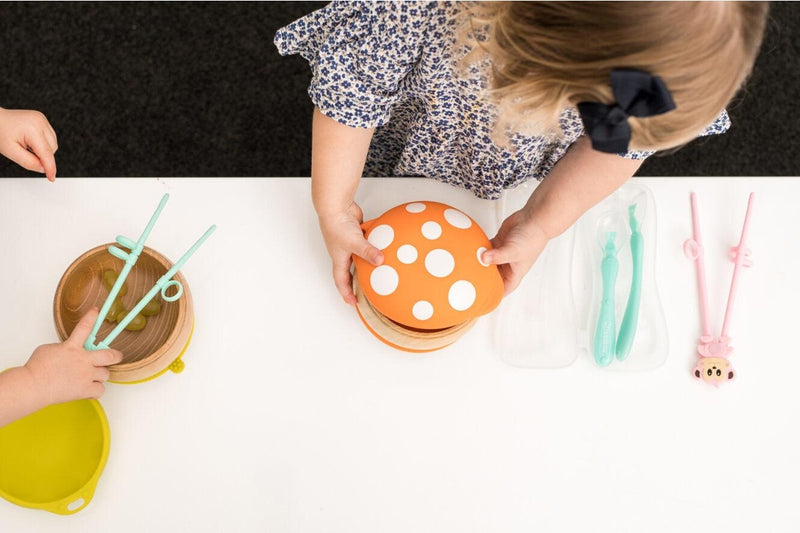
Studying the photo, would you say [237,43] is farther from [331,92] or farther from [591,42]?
[591,42]

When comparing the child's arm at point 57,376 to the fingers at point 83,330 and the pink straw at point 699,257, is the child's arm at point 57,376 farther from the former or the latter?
the pink straw at point 699,257

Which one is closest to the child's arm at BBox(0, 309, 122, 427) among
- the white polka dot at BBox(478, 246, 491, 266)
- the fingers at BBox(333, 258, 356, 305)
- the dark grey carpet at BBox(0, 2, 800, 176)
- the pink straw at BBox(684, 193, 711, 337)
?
the fingers at BBox(333, 258, 356, 305)

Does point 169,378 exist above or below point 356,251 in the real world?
below

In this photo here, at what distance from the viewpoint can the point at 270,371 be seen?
0.58 meters

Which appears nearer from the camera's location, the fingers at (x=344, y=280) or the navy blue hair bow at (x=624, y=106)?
the navy blue hair bow at (x=624, y=106)

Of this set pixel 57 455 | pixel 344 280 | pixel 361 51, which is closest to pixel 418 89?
pixel 361 51

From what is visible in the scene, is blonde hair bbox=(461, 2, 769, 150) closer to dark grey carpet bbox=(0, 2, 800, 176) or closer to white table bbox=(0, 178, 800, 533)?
white table bbox=(0, 178, 800, 533)

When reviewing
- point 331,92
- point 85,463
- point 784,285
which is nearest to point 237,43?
point 331,92

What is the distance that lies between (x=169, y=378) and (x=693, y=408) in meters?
0.46

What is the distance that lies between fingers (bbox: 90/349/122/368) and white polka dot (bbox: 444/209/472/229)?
11.0 inches

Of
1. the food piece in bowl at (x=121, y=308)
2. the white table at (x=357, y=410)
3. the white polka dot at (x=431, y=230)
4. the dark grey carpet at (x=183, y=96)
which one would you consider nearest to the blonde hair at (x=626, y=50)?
the white polka dot at (x=431, y=230)

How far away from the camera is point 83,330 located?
0.52 meters

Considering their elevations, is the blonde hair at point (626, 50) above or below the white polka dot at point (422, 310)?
above

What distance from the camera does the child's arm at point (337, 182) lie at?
0.57m
